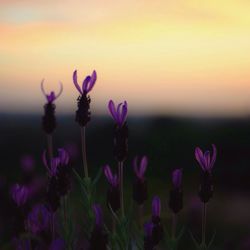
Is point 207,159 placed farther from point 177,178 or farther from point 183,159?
point 183,159

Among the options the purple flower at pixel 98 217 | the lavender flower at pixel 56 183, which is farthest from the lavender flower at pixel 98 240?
the lavender flower at pixel 56 183

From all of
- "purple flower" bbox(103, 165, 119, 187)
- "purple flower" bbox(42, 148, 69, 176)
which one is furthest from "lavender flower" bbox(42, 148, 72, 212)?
"purple flower" bbox(103, 165, 119, 187)

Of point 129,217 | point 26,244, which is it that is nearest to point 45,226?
point 26,244

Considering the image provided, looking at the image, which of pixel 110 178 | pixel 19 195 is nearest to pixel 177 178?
pixel 110 178

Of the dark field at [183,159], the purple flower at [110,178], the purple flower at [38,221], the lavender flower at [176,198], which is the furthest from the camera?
the dark field at [183,159]

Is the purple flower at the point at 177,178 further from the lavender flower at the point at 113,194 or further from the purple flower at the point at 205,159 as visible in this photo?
the lavender flower at the point at 113,194

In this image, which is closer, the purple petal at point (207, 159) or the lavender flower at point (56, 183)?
the lavender flower at point (56, 183)

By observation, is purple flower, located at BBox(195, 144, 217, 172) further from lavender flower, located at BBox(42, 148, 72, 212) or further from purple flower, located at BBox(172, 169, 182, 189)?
lavender flower, located at BBox(42, 148, 72, 212)

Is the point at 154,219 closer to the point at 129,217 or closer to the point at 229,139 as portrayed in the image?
the point at 129,217

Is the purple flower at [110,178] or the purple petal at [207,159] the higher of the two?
the purple petal at [207,159]
